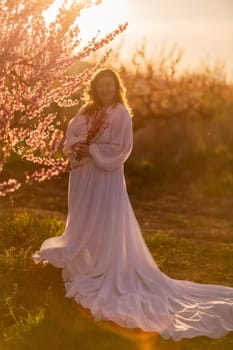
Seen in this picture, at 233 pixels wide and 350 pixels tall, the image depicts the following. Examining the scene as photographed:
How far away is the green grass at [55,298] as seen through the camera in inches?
253

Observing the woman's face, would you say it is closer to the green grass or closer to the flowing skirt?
the flowing skirt

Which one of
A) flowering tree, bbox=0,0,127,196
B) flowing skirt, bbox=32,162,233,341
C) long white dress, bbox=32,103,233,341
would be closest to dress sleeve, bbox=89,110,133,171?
long white dress, bbox=32,103,233,341

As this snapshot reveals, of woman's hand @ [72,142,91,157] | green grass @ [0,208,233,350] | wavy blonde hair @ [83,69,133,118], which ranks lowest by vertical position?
green grass @ [0,208,233,350]

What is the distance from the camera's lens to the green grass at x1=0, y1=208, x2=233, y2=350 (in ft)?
21.1

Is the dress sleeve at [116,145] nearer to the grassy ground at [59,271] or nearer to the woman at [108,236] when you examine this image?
the woman at [108,236]

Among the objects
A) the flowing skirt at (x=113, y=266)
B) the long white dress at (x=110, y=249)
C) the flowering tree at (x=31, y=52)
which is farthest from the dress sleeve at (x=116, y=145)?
the flowering tree at (x=31, y=52)

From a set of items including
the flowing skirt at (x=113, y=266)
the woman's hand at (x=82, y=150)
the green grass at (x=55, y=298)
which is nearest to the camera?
the green grass at (x=55, y=298)

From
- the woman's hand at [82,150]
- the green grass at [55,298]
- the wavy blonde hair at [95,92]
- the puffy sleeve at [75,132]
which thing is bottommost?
the green grass at [55,298]

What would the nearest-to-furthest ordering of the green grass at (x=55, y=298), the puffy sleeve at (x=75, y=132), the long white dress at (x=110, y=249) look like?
the green grass at (x=55, y=298) → the long white dress at (x=110, y=249) → the puffy sleeve at (x=75, y=132)

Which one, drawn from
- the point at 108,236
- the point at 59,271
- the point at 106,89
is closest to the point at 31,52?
the point at 106,89

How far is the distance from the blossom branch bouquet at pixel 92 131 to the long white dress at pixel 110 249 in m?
0.07

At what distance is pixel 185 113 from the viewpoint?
21.9 m

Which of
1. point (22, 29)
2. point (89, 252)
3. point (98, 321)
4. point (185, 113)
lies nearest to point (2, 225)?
point (89, 252)

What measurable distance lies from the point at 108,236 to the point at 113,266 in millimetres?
345
